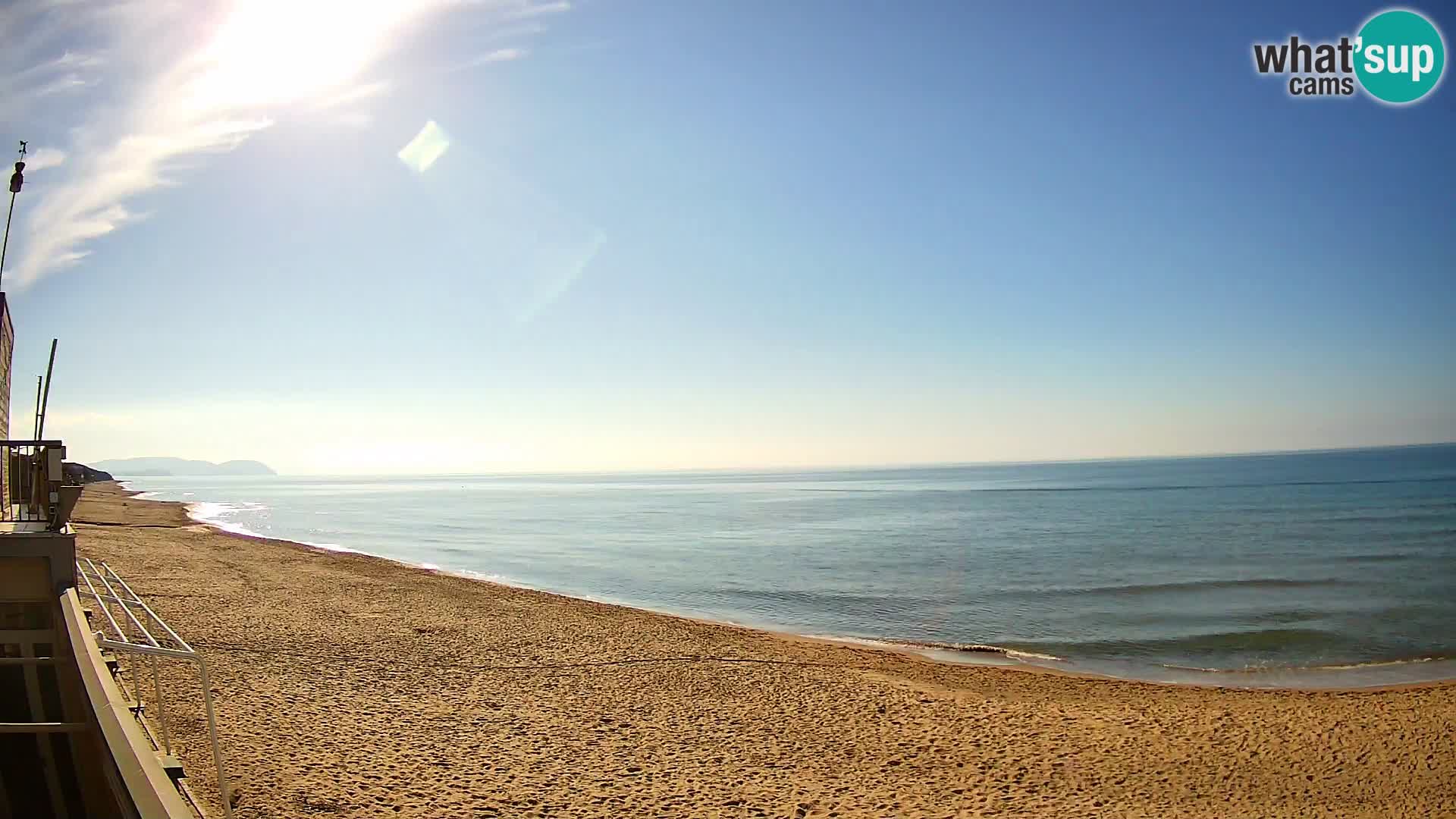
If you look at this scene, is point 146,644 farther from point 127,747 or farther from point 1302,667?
point 1302,667

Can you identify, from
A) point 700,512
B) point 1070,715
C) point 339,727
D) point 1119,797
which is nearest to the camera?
point 1119,797

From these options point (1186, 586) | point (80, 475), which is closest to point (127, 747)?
point (1186, 586)

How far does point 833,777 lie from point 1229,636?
1387 cm

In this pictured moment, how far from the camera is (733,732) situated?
33.3ft

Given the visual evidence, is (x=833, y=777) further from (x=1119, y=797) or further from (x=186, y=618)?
(x=186, y=618)

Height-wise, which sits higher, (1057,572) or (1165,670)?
(1165,670)

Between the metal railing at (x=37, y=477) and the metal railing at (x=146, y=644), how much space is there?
3.65 ft

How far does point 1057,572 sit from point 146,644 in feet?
87.0

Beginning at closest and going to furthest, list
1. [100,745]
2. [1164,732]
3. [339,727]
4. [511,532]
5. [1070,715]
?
[100,745]
[339,727]
[1164,732]
[1070,715]
[511,532]

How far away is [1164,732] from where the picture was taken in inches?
417

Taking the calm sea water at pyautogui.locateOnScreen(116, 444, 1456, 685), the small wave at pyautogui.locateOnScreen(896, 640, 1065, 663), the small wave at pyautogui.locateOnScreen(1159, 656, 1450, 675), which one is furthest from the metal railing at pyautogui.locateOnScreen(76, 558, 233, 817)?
the small wave at pyautogui.locateOnScreen(1159, 656, 1450, 675)

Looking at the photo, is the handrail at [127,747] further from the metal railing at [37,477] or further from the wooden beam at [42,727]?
the metal railing at [37,477]

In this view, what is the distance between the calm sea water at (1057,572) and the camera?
17.0 m

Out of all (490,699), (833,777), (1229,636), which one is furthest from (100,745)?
(1229,636)
